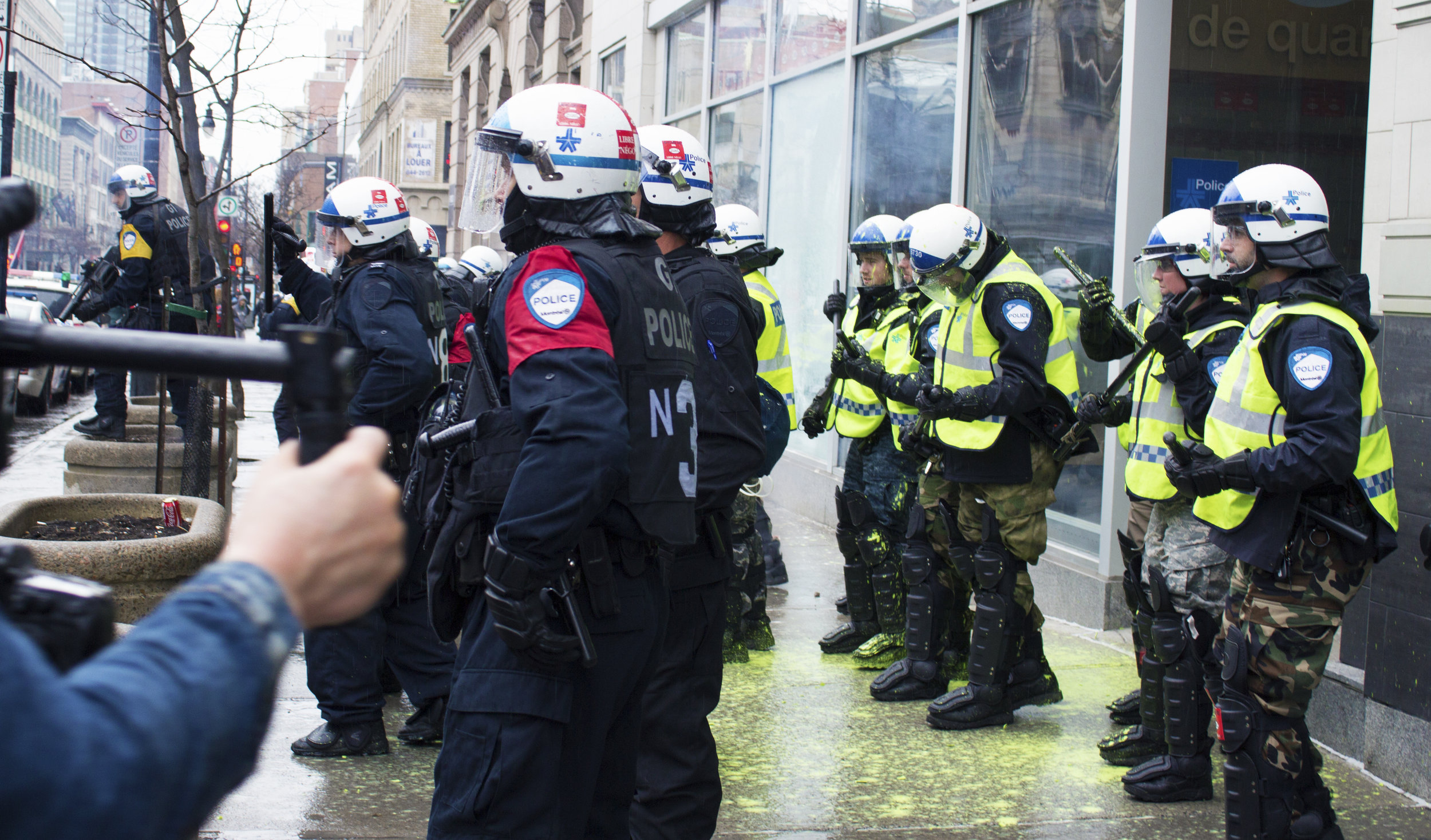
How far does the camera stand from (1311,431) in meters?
3.70

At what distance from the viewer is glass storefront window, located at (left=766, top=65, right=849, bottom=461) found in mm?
10992

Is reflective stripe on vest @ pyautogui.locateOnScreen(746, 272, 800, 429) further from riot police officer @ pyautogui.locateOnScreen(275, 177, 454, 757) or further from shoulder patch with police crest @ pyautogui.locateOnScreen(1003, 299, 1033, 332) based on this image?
riot police officer @ pyautogui.locateOnScreen(275, 177, 454, 757)

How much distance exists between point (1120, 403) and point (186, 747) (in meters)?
4.97

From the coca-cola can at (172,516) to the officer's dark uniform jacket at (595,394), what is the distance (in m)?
2.88

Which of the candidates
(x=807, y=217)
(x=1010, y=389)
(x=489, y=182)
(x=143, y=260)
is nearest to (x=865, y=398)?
(x=1010, y=389)

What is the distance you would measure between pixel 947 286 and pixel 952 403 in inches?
24.0

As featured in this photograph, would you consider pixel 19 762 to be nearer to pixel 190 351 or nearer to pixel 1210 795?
pixel 190 351

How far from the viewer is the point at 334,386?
Answer: 109 cm

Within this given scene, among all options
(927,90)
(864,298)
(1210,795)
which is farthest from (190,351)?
(927,90)

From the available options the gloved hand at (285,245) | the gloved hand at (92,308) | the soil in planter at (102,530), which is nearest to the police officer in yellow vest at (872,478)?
the gloved hand at (285,245)

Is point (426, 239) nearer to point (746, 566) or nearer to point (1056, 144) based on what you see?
point (746, 566)

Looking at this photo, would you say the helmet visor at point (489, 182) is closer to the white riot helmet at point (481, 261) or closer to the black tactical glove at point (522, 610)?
the black tactical glove at point (522, 610)

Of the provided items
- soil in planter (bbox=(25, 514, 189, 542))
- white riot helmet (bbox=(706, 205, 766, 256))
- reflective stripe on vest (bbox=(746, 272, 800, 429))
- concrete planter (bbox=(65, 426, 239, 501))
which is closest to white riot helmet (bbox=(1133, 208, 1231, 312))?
Answer: reflective stripe on vest (bbox=(746, 272, 800, 429))

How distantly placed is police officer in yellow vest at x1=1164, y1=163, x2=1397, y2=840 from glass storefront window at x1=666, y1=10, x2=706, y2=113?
11.3m
